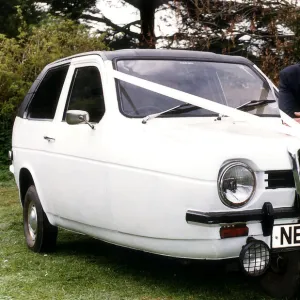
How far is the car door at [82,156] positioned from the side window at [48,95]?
0.21 metres

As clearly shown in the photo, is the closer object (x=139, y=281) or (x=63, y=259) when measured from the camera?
(x=139, y=281)

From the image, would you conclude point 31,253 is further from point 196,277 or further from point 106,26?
point 106,26

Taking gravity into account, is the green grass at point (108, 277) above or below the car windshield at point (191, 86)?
below

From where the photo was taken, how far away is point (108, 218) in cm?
460

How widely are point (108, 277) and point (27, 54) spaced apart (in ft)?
36.6

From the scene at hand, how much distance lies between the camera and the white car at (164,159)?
386 cm

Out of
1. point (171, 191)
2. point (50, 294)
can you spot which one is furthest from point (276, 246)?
point (50, 294)

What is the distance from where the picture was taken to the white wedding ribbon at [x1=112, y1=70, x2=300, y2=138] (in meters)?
4.31

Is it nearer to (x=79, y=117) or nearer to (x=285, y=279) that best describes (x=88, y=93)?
(x=79, y=117)

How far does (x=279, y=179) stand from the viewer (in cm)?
392

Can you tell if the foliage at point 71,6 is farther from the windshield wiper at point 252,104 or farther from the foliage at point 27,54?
the windshield wiper at point 252,104

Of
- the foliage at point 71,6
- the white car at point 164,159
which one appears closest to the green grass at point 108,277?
the white car at point 164,159

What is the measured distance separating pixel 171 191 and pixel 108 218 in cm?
81

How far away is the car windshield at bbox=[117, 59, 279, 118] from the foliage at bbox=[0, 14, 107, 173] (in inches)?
374
